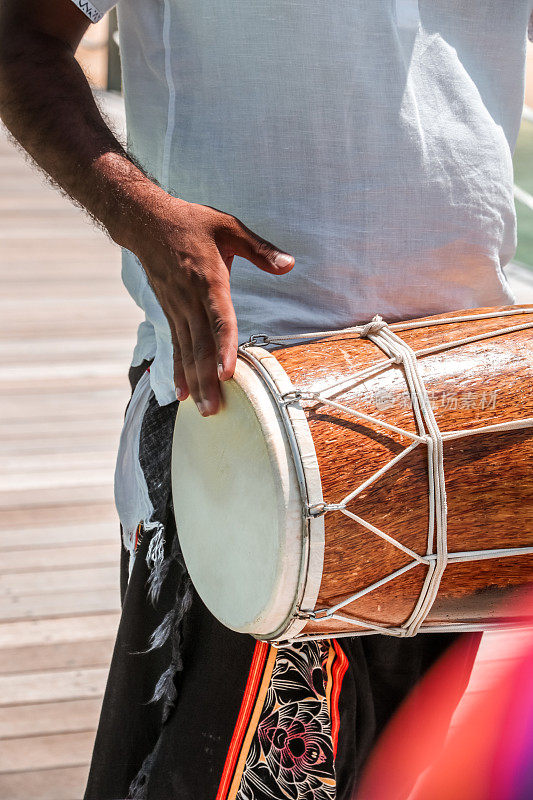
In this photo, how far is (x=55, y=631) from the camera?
2.38 metres

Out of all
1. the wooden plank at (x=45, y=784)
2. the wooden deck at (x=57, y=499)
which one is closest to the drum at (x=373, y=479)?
the wooden deck at (x=57, y=499)

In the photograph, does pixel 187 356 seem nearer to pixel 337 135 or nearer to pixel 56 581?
pixel 337 135

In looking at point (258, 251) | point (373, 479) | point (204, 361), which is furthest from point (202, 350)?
point (373, 479)

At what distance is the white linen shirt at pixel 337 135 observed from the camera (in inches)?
42.8

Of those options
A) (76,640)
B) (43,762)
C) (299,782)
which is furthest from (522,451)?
(76,640)

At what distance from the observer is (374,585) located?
1.02 m

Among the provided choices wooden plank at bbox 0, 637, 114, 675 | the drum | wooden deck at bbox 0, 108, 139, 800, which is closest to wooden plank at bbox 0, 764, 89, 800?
wooden deck at bbox 0, 108, 139, 800

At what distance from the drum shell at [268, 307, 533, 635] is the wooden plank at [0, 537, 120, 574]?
5.56ft

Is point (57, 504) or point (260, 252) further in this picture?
point (57, 504)

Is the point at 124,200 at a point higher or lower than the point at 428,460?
higher

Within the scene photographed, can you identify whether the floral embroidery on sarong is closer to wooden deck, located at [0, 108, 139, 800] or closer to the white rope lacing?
the white rope lacing

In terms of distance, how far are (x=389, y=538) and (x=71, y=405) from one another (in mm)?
2682

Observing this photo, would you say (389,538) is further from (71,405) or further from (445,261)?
(71,405)

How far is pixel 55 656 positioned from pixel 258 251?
5.29 ft
